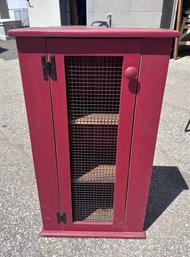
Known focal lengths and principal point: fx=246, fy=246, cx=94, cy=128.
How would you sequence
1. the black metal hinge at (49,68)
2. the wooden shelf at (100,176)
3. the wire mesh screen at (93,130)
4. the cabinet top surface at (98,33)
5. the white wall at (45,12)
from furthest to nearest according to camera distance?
the white wall at (45,12) → the wooden shelf at (100,176) → the wire mesh screen at (93,130) → the black metal hinge at (49,68) → the cabinet top surface at (98,33)

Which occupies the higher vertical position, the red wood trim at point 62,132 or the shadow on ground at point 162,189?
the red wood trim at point 62,132

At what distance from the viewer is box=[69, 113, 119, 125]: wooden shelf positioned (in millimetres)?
1689

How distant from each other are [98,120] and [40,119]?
39 centimetres

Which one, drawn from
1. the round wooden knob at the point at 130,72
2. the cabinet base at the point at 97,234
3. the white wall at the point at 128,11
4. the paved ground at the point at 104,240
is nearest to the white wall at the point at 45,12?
the white wall at the point at 128,11

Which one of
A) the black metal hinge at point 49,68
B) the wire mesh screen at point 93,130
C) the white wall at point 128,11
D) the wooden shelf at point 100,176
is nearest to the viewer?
the black metal hinge at point 49,68

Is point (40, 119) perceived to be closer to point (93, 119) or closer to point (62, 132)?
point (62, 132)

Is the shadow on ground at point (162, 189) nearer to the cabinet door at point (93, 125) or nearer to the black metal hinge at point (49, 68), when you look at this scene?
the cabinet door at point (93, 125)

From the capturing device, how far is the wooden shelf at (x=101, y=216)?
7.31 feet

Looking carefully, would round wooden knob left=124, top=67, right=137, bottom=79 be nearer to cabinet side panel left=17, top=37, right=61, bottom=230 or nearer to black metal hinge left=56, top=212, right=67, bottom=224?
cabinet side panel left=17, top=37, right=61, bottom=230

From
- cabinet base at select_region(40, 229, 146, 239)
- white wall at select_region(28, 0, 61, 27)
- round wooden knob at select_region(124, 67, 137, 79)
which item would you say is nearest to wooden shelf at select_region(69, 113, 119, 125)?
round wooden knob at select_region(124, 67, 137, 79)

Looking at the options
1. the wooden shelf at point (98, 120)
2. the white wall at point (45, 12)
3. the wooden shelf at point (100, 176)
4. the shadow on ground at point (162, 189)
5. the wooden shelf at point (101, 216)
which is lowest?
the shadow on ground at point (162, 189)

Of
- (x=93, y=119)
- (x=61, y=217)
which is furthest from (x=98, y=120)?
(x=61, y=217)

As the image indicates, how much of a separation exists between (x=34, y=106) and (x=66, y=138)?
12.3 inches

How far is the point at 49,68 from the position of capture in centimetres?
145
